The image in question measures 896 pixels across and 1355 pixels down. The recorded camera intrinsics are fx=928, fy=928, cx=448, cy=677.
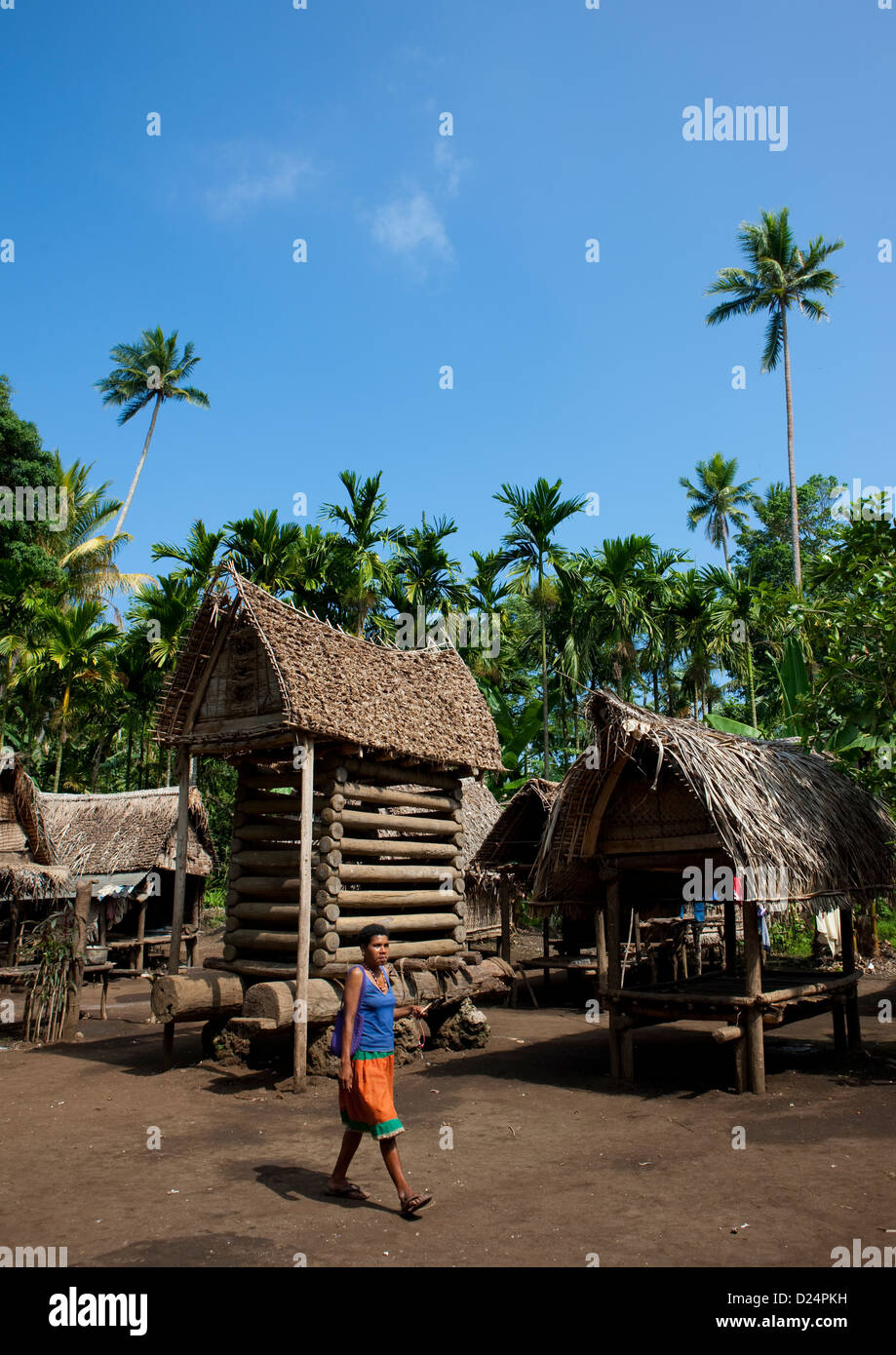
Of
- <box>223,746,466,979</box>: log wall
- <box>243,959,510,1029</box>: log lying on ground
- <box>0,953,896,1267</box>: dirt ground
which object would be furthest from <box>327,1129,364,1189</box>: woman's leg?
<box>223,746,466,979</box>: log wall

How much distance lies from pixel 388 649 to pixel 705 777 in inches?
244

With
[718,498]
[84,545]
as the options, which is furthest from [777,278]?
[84,545]

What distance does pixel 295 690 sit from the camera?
1141 centimetres

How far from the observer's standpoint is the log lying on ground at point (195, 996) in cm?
1107

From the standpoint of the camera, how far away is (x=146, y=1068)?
12008 millimetres

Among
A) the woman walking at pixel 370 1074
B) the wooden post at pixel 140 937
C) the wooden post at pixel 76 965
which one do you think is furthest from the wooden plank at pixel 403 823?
the wooden post at pixel 140 937

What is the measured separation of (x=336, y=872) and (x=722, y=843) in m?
4.93

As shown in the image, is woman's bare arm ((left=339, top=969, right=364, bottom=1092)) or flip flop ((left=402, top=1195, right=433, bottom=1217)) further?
woman's bare arm ((left=339, top=969, right=364, bottom=1092))

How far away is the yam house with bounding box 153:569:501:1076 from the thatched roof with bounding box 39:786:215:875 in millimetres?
12921

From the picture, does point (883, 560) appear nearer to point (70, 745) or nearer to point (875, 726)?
point (875, 726)

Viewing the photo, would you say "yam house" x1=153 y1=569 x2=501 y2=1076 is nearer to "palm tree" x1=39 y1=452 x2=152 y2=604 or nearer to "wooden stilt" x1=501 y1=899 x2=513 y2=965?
"wooden stilt" x1=501 y1=899 x2=513 y2=965

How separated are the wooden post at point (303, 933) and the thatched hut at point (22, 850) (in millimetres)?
8827

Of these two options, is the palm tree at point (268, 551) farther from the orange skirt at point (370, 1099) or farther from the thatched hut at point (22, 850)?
the orange skirt at point (370, 1099)

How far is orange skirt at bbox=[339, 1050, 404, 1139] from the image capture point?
6270mm
